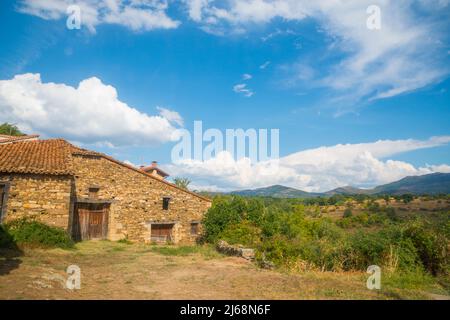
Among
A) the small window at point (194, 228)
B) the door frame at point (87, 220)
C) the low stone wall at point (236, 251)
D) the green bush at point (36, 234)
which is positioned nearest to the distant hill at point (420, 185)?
the small window at point (194, 228)

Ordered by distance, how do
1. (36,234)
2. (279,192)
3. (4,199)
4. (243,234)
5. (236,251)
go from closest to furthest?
(36,234) → (4,199) → (236,251) → (243,234) → (279,192)

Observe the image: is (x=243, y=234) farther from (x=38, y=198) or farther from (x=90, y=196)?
(x=38, y=198)

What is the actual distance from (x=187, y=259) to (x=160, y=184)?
29.0 ft

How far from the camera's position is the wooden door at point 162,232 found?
20.3m

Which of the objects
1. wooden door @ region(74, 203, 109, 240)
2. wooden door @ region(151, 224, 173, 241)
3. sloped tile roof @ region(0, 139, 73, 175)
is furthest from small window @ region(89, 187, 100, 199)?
wooden door @ region(151, 224, 173, 241)

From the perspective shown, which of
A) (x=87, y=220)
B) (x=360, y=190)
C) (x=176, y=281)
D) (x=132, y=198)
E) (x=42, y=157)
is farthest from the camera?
(x=360, y=190)

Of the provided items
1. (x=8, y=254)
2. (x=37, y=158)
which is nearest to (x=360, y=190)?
(x=37, y=158)

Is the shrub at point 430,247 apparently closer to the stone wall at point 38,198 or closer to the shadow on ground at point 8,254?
the shadow on ground at point 8,254

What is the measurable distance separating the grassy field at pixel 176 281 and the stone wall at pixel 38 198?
2.14 meters

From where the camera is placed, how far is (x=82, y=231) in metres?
17.9

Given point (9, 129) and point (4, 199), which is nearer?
point (4, 199)

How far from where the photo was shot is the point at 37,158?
1562 cm

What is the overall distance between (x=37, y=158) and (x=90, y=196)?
12.3ft
